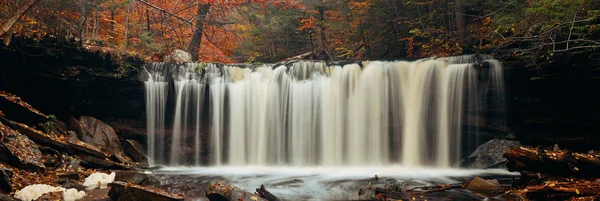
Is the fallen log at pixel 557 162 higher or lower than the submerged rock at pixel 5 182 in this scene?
higher

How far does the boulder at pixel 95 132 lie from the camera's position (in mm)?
12781

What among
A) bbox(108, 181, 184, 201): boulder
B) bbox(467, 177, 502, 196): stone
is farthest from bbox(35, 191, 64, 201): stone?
bbox(467, 177, 502, 196): stone

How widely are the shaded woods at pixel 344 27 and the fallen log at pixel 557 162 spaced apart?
8.82ft

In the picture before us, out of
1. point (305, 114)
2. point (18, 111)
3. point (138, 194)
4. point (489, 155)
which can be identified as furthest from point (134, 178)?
point (489, 155)

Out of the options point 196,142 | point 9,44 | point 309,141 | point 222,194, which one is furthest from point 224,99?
point 222,194

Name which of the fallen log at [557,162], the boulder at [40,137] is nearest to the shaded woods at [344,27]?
the boulder at [40,137]

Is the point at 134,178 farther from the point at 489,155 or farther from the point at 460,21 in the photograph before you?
the point at 460,21

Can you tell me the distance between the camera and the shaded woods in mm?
10234

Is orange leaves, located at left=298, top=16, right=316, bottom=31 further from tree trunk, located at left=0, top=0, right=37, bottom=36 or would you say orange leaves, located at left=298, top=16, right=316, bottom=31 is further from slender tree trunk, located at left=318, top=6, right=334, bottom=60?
tree trunk, located at left=0, top=0, right=37, bottom=36

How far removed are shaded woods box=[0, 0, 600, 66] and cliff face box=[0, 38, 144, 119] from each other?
1.78 feet

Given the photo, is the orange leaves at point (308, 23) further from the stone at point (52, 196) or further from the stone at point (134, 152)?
the stone at point (52, 196)

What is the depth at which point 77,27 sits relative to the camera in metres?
14.0

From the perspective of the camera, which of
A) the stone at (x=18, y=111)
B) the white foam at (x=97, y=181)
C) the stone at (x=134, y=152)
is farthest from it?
the stone at (x=134, y=152)

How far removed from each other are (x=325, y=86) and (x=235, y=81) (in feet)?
11.0
